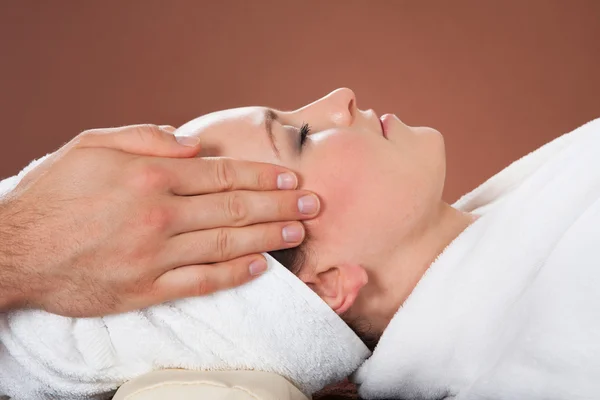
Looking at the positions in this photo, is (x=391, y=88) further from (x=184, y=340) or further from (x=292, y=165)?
(x=184, y=340)

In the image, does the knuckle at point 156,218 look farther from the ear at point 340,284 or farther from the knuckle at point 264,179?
the ear at point 340,284

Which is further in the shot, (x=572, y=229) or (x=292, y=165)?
(x=292, y=165)

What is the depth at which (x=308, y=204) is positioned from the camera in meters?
1.18

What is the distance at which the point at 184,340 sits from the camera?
3.68 feet

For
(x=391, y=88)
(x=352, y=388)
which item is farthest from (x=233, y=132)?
(x=391, y=88)

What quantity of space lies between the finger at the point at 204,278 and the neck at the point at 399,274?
0.29 meters

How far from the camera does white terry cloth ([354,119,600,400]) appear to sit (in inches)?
38.7

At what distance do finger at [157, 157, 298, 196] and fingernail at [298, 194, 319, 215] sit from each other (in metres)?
0.04

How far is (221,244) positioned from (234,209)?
62mm

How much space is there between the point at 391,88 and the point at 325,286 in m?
1.85

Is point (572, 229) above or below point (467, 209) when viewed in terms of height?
above

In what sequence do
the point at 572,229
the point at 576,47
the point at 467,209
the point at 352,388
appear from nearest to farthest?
the point at 572,229 < the point at 352,388 < the point at 467,209 < the point at 576,47

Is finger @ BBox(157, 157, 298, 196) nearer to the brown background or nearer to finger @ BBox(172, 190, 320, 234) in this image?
finger @ BBox(172, 190, 320, 234)

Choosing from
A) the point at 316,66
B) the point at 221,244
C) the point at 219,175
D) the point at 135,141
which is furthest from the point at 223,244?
the point at 316,66
